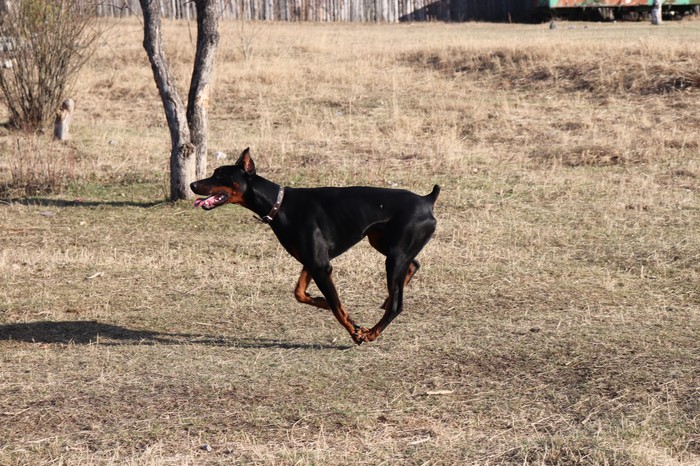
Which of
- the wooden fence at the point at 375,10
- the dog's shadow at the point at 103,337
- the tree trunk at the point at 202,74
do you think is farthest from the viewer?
the wooden fence at the point at 375,10

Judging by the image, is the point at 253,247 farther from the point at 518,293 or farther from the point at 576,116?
the point at 576,116

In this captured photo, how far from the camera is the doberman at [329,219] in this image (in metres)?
6.98

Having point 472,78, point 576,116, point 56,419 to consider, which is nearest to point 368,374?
point 56,419

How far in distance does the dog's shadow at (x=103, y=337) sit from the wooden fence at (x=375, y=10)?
93.3 feet

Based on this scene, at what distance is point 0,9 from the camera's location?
1603cm

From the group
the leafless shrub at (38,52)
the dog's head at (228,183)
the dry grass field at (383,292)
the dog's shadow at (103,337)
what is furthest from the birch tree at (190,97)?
the dog's head at (228,183)

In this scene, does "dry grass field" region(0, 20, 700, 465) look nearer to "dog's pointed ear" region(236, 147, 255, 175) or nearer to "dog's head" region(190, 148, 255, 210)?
"dog's head" region(190, 148, 255, 210)

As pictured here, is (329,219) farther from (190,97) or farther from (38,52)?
(38,52)

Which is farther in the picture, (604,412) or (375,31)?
(375,31)

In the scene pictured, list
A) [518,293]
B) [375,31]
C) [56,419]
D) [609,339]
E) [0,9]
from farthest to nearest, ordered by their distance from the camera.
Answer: [375,31] < [0,9] < [518,293] < [609,339] < [56,419]

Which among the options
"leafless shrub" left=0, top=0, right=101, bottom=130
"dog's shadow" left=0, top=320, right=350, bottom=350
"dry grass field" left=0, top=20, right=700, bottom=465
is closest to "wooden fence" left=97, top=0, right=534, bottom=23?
"dry grass field" left=0, top=20, right=700, bottom=465

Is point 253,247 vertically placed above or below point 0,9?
below

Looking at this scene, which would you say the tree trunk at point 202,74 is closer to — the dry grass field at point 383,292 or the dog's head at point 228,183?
the dry grass field at point 383,292

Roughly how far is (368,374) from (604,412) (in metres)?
1.53
